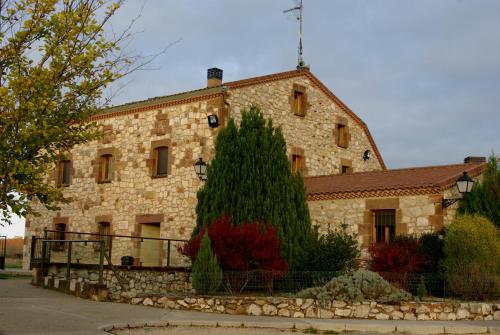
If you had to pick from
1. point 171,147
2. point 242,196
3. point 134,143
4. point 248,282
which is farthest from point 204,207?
point 134,143

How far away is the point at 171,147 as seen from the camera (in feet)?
74.8

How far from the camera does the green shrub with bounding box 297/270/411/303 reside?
13443 mm

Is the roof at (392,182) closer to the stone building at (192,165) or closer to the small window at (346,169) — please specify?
the stone building at (192,165)

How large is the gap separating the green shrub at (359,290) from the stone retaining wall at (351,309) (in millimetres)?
196

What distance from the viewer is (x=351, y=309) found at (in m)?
13.2

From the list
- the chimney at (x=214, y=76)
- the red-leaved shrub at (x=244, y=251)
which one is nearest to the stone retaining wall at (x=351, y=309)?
the red-leaved shrub at (x=244, y=251)

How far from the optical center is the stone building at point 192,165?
19.3 metres

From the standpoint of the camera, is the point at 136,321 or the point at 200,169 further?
the point at 200,169

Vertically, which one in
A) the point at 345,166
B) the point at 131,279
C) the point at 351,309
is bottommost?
the point at 351,309

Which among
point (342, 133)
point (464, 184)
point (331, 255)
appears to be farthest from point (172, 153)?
point (464, 184)

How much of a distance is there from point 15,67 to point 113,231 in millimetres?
16056

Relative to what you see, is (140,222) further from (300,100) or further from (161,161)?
Answer: (300,100)

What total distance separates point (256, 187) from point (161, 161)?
22.0 ft

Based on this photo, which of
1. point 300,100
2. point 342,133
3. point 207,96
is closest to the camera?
point 207,96
